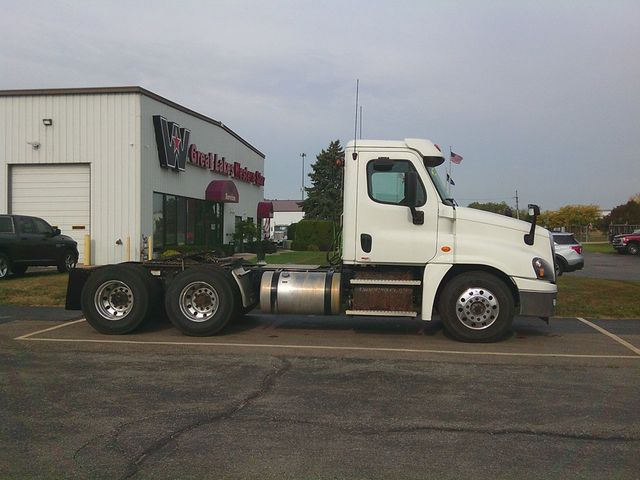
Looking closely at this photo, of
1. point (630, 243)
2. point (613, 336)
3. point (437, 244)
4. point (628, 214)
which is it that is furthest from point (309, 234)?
point (628, 214)

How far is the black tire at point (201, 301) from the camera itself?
9281 millimetres

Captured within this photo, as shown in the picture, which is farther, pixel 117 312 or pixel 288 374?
pixel 117 312

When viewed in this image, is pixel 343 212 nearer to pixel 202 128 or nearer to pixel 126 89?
pixel 126 89

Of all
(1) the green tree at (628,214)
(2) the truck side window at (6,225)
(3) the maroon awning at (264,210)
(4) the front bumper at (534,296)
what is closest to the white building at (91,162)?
(2) the truck side window at (6,225)

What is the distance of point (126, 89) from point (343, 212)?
44.0ft

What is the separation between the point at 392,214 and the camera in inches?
355

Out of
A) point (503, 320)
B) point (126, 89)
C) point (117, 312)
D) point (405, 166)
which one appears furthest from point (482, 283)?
point (126, 89)

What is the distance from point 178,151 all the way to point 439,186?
51.6ft

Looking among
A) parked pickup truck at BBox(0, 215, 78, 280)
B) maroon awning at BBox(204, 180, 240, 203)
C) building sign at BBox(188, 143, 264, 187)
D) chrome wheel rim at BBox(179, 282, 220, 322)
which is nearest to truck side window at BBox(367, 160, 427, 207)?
chrome wheel rim at BBox(179, 282, 220, 322)

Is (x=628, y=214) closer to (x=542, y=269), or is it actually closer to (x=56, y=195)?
(x=56, y=195)

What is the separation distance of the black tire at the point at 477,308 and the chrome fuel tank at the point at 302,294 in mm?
1710

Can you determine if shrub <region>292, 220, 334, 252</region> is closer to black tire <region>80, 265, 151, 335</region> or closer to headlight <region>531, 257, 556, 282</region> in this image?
black tire <region>80, 265, 151, 335</region>

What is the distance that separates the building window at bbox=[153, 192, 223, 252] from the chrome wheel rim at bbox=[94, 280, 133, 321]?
12138mm

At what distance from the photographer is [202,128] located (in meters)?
25.9
